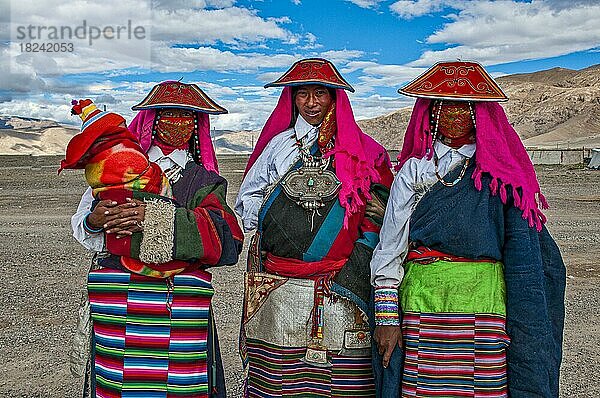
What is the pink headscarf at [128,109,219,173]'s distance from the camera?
335 centimetres

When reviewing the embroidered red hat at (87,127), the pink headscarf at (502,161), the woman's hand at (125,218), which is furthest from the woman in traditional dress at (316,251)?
the embroidered red hat at (87,127)

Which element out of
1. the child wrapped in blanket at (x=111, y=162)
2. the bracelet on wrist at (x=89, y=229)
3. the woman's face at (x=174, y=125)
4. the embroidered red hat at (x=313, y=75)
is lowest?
the bracelet on wrist at (x=89, y=229)

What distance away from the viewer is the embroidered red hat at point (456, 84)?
2945 mm

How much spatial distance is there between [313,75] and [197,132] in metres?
0.67

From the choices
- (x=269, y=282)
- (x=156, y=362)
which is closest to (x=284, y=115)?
(x=269, y=282)

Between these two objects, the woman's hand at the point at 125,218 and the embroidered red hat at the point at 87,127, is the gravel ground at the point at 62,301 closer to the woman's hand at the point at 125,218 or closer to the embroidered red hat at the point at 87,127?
the woman's hand at the point at 125,218

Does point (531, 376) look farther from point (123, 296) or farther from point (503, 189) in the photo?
point (123, 296)

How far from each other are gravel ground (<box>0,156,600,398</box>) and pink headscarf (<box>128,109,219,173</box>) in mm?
2229

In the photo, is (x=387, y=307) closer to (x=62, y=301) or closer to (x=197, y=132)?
(x=197, y=132)

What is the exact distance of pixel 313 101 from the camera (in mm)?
3428

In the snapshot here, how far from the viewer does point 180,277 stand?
10.2 feet

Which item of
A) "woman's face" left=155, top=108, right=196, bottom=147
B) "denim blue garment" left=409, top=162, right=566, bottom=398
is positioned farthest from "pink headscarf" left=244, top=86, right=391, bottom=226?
"woman's face" left=155, top=108, right=196, bottom=147

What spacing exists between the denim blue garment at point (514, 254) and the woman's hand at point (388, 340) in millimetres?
411

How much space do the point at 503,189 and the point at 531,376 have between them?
81 centimetres
